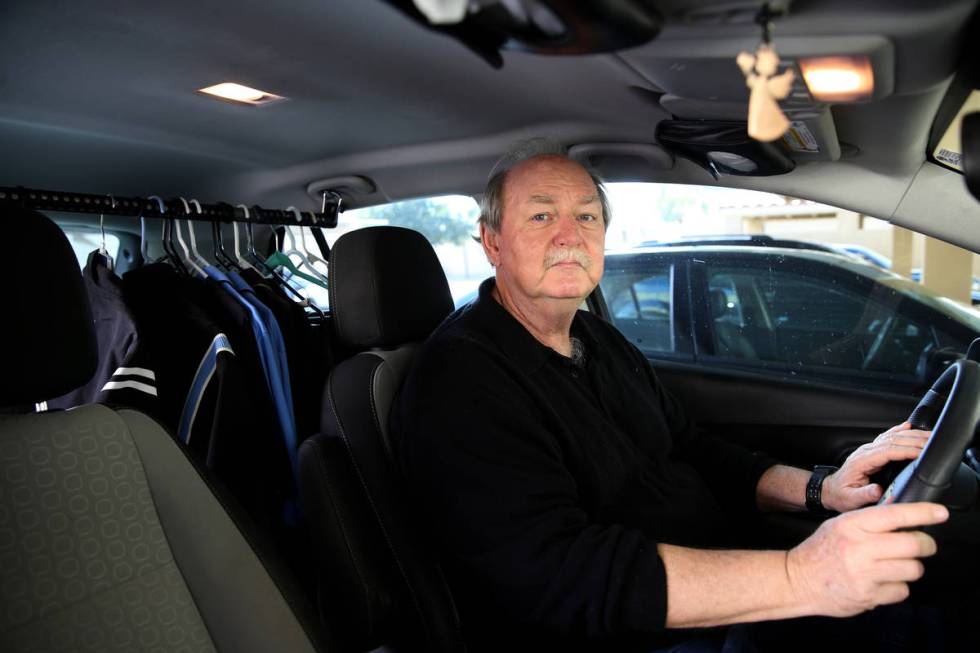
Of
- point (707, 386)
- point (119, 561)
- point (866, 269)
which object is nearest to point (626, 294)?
point (707, 386)

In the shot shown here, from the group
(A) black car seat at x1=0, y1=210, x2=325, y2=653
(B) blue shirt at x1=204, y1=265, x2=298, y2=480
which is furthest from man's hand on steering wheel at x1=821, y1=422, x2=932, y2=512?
(B) blue shirt at x1=204, y1=265, x2=298, y2=480

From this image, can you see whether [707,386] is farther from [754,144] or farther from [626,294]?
[754,144]

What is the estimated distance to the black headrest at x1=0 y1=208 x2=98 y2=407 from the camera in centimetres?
101

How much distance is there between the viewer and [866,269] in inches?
84.7

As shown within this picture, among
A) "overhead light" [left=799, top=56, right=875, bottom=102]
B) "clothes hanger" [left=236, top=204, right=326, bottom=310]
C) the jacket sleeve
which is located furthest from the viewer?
"clothes hanger" [left=236, top=204, right=326, bottom=310]

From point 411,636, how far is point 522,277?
0.79 metres

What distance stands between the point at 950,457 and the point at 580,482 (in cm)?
64

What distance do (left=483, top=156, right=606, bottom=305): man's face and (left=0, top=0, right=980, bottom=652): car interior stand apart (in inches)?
8.1

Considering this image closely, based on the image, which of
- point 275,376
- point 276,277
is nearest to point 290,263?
point 276,277

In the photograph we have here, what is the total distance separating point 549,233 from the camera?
1.64 m

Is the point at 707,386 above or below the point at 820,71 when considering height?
below

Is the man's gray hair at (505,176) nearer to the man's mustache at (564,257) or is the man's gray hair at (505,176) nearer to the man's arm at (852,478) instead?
the man's mustache at (564,257)

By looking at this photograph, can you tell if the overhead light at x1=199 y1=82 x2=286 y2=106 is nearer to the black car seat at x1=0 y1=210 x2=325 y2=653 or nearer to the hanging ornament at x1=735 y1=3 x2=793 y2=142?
the black car seat at x1=0 y1=210 x2=325 y2=653

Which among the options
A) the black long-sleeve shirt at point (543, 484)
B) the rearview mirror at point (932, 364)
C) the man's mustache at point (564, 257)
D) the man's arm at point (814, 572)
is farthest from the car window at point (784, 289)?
the man's arm at point (814, 572)
